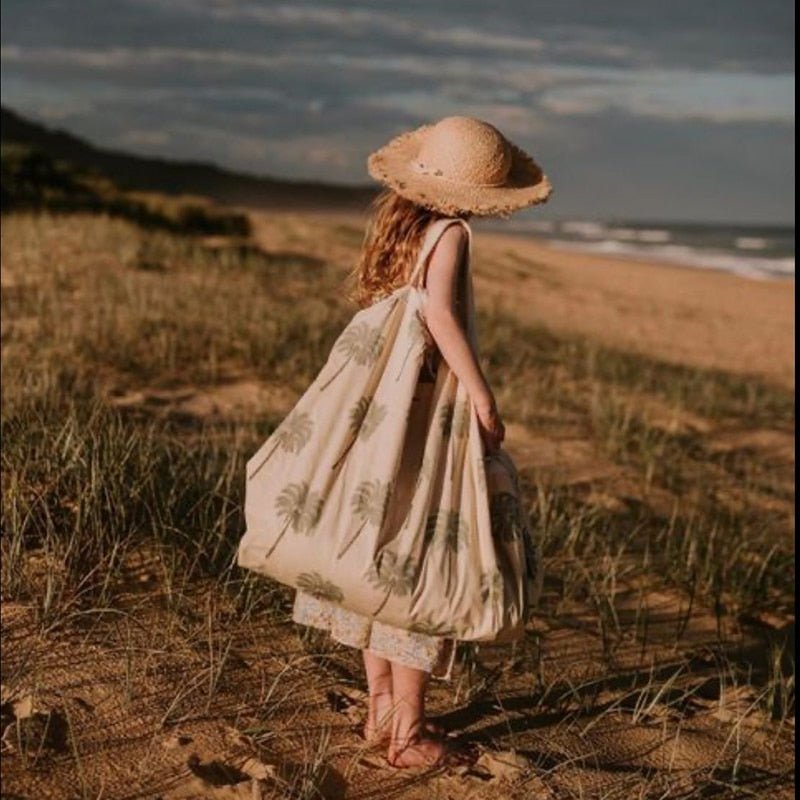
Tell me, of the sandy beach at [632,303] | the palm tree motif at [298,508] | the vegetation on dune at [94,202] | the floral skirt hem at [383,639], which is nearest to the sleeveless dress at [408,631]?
the floral skirt hem at [383,639]

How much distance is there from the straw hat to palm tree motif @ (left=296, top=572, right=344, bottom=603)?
3.05ft

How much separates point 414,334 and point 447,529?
0.47 metres

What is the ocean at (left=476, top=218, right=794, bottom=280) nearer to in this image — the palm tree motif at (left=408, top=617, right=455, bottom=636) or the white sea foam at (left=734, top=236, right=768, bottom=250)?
the white sea foam at (left=734, top=236, right=768, bottom=250)

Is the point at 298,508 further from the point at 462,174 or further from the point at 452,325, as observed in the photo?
the point at 462,174

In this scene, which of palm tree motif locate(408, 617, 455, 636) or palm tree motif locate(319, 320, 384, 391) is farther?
palm tree motif locate(319, 320, 384, 391)

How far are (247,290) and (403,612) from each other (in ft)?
22.8

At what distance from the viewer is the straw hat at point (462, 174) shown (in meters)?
2.98

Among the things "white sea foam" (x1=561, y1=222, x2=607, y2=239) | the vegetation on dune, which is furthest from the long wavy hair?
"white sea foam" (x1=561, y1=222, x2=607, y2=239)

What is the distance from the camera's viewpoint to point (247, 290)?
→ 9555 millimetres

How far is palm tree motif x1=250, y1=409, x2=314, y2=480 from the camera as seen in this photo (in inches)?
117

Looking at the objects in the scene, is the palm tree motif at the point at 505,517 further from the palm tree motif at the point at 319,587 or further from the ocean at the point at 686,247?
the ocean at the point at 686,247

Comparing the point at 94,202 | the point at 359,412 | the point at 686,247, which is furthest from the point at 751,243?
the point at 359,412

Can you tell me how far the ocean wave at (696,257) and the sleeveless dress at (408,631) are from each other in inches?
1220

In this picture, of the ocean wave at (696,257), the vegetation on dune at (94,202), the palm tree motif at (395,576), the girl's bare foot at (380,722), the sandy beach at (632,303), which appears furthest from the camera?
the ocean wave at (696,257)
